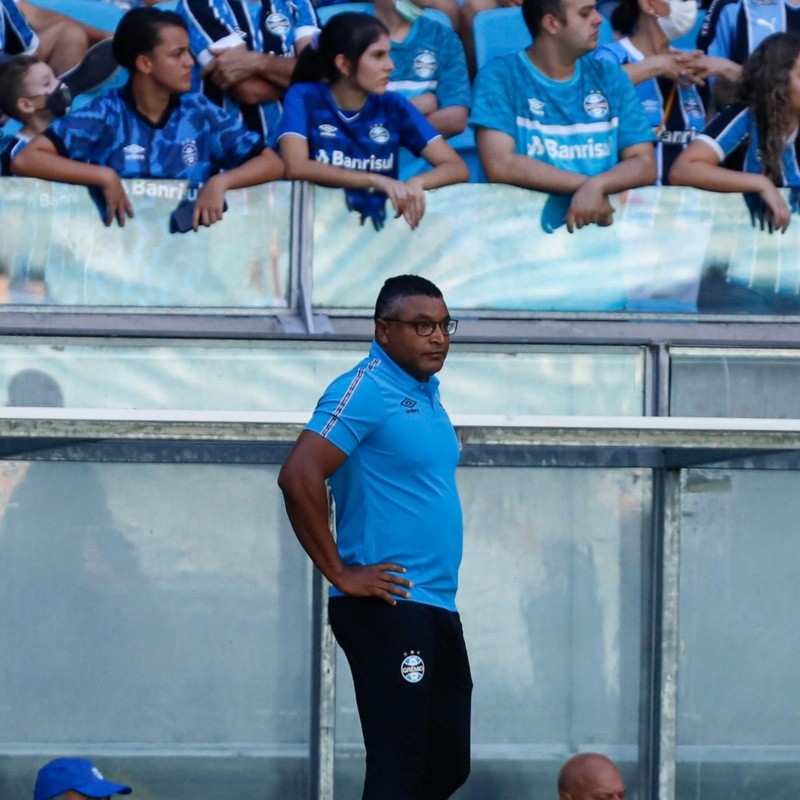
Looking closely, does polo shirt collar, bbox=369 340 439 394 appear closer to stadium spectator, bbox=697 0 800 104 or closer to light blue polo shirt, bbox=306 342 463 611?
light blue polo shirt, bbox=306 342 463 611

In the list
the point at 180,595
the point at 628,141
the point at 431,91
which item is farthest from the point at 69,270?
the point at 628,141

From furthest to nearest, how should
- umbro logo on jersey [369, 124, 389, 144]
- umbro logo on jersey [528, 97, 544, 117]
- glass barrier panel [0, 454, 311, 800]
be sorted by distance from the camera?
umbro logo on jersey [528, 97, 544, 117] < umbro logo on jersey [369, 124, 389, 144] < glass barrier panel [0, 454, 311, 800]

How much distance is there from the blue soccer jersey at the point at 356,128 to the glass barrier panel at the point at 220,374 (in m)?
1.20

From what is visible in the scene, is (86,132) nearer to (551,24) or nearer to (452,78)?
(452,78)

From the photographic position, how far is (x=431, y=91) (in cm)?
648

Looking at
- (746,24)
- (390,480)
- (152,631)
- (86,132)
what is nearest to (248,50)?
(86,132)

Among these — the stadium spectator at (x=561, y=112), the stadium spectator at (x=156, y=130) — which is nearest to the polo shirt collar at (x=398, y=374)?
the stadium spectator at (x=156, y=130)

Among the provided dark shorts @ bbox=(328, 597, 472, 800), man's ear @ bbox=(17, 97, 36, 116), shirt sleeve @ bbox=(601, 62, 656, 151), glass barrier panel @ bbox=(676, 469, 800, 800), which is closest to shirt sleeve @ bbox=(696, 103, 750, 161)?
shirt sleeve @ bbox=(601, 62, 656, 151)

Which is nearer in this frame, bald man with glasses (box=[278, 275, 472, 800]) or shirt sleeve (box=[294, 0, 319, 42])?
bald man with glasses (box=[278, 275, 472, 800])

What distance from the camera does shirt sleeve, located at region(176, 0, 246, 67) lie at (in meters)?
6.35

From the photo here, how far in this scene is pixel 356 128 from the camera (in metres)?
6.02

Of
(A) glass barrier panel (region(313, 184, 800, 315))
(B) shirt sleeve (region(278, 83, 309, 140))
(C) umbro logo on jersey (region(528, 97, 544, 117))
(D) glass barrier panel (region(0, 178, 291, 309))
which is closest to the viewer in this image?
(D) glass barrier panel (region(0, 178, 291, 309))

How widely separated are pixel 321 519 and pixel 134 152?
2.95 metres

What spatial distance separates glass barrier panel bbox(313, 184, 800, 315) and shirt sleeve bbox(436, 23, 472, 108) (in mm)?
748
